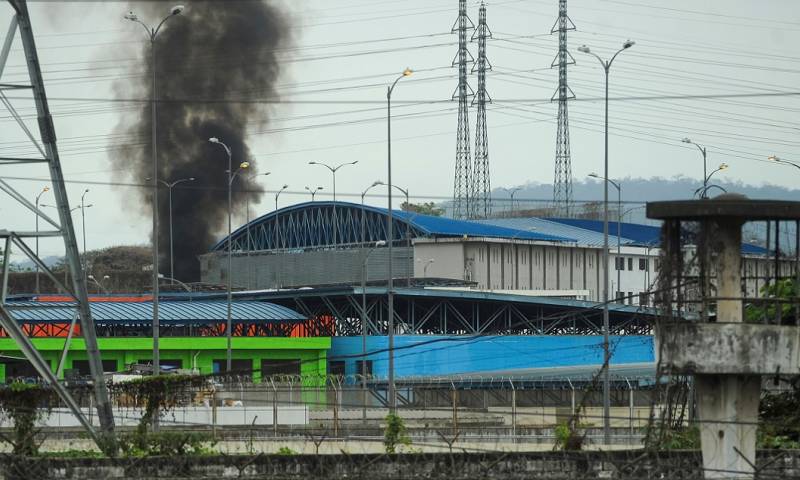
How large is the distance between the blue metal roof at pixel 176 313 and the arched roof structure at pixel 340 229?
1624 cm

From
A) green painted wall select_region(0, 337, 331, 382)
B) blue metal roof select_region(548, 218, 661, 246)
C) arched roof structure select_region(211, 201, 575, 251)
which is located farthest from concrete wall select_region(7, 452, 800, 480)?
blue metal roof select_region(548, 218, 661, 246)

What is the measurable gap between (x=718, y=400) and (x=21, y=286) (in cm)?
14446

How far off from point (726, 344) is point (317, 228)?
8857cm

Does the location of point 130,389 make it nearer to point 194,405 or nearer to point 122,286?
point 194,405

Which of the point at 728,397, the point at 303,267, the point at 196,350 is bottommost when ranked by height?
the point at 196,350

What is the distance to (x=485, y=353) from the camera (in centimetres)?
8188

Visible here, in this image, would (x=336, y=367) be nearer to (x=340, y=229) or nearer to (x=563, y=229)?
(x=340, y=229)

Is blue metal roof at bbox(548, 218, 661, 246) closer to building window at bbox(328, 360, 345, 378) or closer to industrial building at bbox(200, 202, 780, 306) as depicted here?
industrial building at bbox(200, 202, 780, 306)

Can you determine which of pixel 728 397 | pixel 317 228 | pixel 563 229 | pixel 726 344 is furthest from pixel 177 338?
pixel 726 344

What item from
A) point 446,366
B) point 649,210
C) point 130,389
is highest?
point 649,210

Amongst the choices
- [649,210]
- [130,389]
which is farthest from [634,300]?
[649,210]

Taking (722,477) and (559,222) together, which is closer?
(722,477)

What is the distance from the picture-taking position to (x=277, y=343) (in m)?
77.4

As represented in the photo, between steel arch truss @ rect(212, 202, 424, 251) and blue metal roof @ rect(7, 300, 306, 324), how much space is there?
56.5 ft
